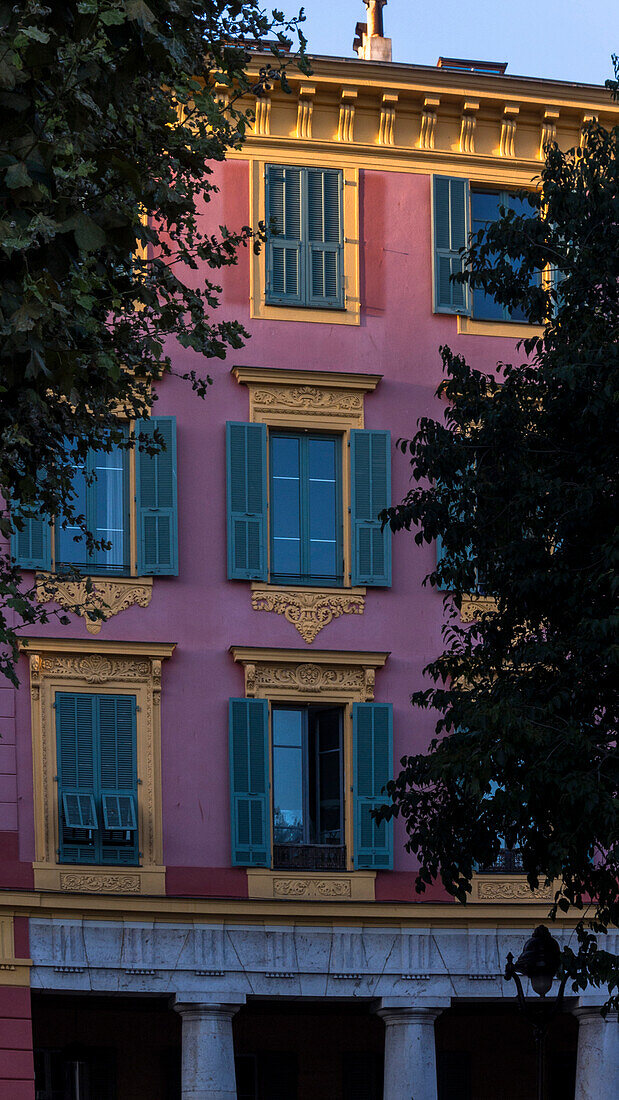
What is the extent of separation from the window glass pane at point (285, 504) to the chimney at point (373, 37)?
225 inches

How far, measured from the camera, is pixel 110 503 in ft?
75.9

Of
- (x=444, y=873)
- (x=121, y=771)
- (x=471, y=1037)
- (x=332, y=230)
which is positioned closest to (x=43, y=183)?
(x=444, y=873)

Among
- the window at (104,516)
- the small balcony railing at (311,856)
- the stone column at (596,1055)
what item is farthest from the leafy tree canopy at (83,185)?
the stone column at (596,1055)

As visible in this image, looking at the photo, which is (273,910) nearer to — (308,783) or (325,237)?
(308,783)

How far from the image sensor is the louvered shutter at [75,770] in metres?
22.2

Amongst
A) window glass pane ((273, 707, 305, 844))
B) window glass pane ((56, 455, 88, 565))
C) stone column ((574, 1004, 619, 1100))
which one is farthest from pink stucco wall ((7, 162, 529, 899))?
stone column ((574, 1004, 619, 1100))

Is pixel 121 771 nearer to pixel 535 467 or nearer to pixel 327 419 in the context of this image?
pixel 327 419

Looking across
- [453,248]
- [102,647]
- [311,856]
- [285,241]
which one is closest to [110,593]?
[102,647]

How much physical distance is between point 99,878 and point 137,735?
1600 mm

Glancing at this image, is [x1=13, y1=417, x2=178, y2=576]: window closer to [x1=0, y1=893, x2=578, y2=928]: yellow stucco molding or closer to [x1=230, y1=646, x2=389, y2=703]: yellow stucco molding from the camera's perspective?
[x1=230, y1=646, x2=389, y2=703]: yellow stucco molding

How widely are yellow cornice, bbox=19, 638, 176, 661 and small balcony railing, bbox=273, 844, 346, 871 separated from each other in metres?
2.49

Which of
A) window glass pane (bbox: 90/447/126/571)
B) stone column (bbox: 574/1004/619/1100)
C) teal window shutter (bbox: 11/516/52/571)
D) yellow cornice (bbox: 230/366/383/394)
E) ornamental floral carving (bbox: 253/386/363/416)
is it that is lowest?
stone column (bbox: 574/1004/619/1100)

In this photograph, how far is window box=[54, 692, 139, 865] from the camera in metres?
22.2

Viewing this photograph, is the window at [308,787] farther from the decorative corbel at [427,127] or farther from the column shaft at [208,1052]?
the decorative corbel at [427,127]
